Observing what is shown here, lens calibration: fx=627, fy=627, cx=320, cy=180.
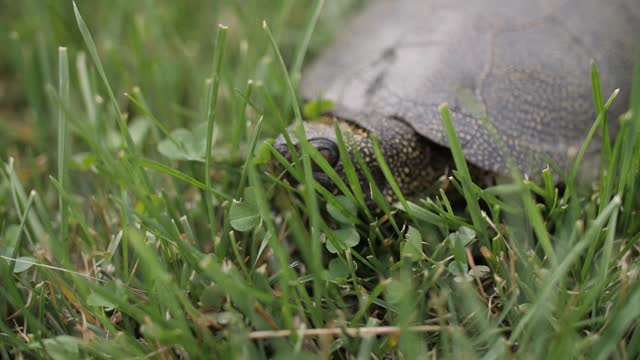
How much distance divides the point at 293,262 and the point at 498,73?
95 centimetres

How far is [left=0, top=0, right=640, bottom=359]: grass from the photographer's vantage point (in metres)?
1.31

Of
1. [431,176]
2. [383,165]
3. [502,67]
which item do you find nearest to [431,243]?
[383,165]

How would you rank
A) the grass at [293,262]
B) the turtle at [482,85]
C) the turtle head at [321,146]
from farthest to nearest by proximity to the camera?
the turtle at [482,85] < the turtle head at [321,146] < the grass at [293,262]

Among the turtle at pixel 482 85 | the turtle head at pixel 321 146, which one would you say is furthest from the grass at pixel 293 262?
the turtle at pixel 482 85

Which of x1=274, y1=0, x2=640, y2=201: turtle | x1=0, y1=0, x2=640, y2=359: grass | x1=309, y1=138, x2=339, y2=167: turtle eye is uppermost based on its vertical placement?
x1=274, y1=0, x2=640, y2=201: turtle

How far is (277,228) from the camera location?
184 cm

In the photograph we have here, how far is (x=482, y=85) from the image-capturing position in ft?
6.61

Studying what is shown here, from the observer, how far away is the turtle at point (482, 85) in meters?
1.93

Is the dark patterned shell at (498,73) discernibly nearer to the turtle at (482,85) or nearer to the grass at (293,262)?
the turtle at (482,85)

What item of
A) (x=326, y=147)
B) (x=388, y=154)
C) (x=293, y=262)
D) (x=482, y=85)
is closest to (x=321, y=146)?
(x=326, y=147)

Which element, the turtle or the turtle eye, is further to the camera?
the turtle

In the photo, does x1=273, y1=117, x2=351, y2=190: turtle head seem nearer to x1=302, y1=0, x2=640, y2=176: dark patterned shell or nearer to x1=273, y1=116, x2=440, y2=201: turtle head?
x1=273, y1=116, x2=440, y2=201: turtle head

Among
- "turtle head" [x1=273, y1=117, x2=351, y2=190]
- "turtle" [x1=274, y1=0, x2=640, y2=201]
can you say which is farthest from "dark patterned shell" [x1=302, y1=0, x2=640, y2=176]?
"turtle head" [x1=273, y1=117, x2=351, y2=190]

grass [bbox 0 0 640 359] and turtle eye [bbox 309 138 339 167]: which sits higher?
turtle eye [bbox 309 138 339 167]
